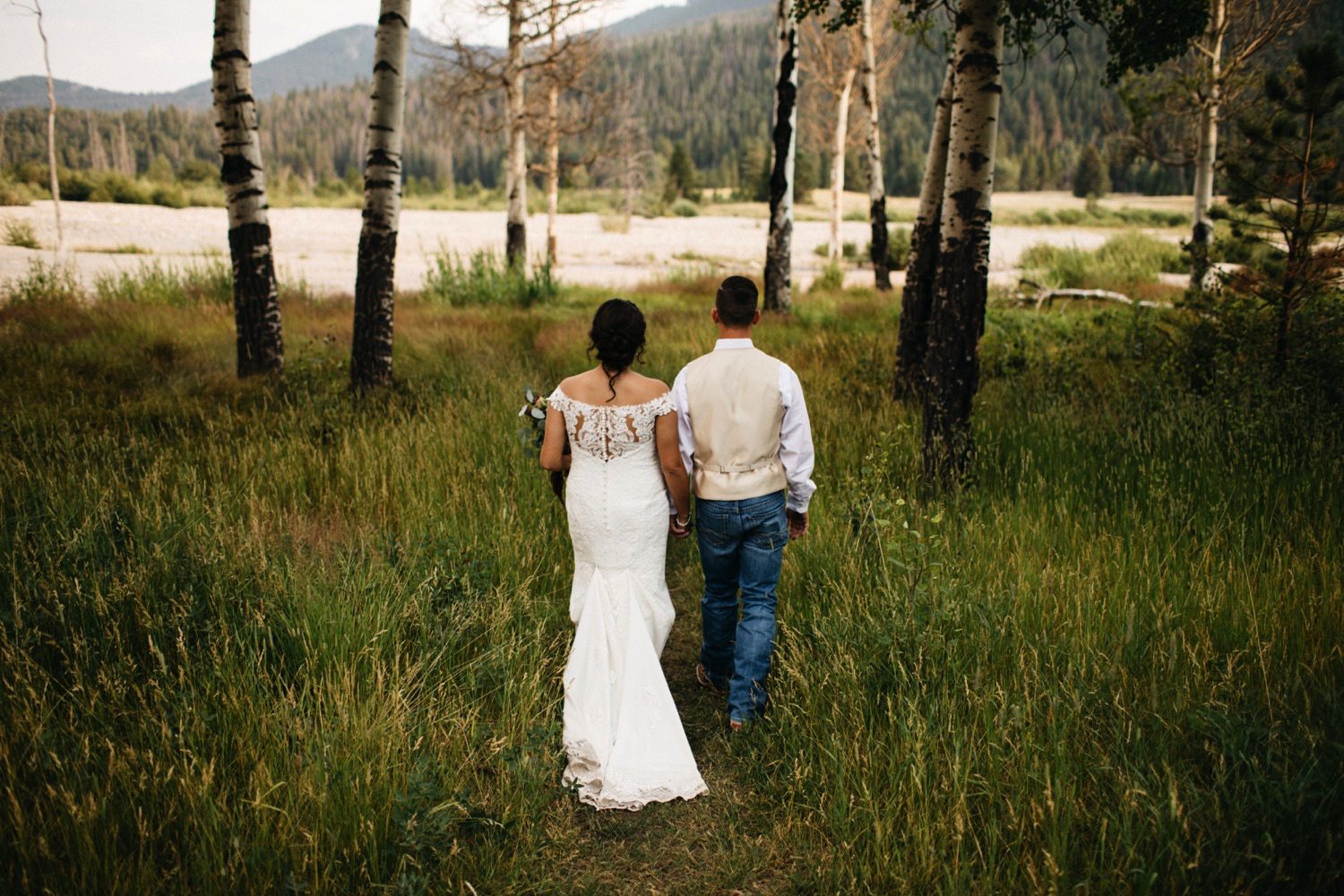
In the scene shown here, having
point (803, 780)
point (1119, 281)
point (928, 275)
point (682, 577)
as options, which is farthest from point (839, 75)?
point (803, 780)

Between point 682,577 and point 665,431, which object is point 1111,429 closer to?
point 682,577

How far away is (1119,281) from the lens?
1831 cm

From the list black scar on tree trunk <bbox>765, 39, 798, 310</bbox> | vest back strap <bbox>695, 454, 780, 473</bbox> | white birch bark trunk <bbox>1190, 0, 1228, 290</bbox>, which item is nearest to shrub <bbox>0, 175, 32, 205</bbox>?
black scar on tree trunk <bbox>765, 39, 798, 310</bbox>

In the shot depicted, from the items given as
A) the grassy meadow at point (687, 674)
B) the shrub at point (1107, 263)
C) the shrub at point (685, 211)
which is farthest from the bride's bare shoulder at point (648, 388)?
the shrub at point (685, 211)

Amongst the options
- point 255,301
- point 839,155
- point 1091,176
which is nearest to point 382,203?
point 255,301

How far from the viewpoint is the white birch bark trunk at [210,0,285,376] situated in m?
7.83

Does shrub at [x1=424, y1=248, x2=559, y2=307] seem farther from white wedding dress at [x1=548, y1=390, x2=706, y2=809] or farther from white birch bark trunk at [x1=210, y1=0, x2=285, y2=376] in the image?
white wedding dress at [x1=548, y1=390, x2=706, y2=809]

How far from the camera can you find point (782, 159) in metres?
11.9

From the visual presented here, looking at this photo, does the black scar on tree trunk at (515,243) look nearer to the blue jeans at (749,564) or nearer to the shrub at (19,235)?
the shrub at (19,235)

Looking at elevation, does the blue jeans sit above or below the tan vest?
below

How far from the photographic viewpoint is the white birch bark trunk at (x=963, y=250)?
5.64 meters

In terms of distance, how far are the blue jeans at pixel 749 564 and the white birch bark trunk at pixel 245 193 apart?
20.9ft

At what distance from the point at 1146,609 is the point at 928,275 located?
5.09 meters

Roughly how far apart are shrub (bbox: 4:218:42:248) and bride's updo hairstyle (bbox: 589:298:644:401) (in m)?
20.1
